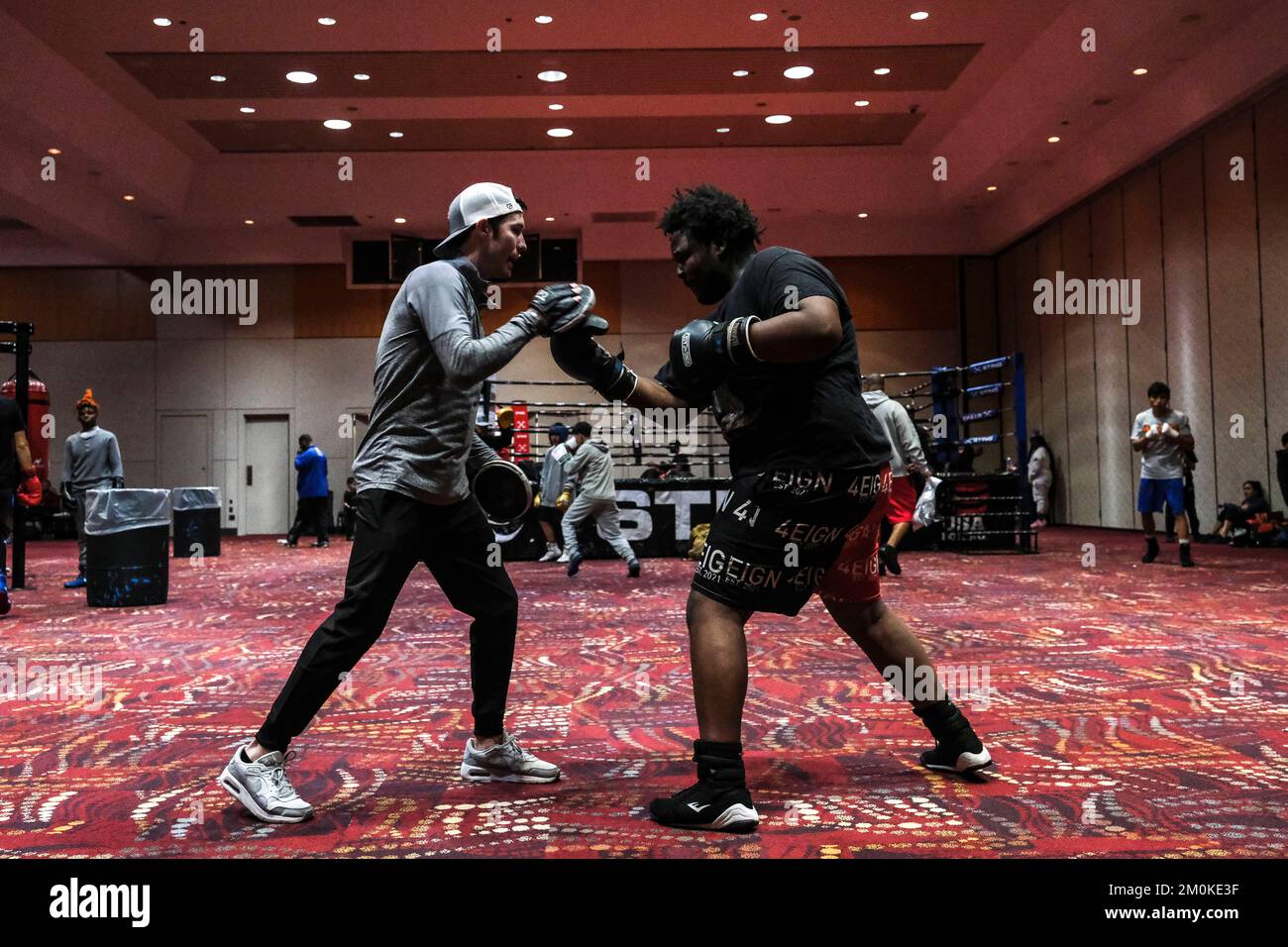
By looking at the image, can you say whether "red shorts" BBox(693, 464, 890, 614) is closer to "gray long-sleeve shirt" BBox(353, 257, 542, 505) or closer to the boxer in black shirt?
the boxer in black shirt

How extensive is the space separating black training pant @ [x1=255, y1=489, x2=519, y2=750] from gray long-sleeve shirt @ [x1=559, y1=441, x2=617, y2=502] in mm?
6351

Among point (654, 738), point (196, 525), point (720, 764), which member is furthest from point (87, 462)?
point (720, 764)

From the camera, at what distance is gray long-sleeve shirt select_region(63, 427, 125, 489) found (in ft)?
27.7

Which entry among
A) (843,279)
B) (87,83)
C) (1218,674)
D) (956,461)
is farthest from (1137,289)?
(87,83)

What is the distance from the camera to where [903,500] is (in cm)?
797

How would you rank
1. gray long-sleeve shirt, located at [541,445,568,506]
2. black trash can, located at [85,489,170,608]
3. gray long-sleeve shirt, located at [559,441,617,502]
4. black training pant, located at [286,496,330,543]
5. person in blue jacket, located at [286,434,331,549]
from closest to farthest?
1. black trash can, located at [85,489,170,608]
2. gray long-sleeve shirt, located at [559,441,617,502]
3. gray long-sleeve shirt, located at [541,445,568,506]
4. person in blue jacket, located at [286,434,331,549]
5. black training pant, located at [286,496,330,543]

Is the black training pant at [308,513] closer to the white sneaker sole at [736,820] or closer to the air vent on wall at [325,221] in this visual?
the air vent on wall at [325,221]

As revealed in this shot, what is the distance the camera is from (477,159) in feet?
56.2

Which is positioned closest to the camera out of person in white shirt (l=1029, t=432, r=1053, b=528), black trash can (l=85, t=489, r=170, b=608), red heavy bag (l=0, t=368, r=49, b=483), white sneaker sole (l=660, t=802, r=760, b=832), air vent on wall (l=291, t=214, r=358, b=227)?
white sneaker sole (l=660, t=802, r=760, b=832)

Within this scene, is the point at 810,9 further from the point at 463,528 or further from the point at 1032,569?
the point at 463,528

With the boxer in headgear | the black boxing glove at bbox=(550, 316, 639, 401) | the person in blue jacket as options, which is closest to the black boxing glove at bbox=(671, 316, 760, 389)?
the black boxing glove at bbox=(550, 316, 639, 401)
